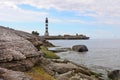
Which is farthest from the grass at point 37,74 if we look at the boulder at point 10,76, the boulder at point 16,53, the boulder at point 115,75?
the boulder at point 115,75

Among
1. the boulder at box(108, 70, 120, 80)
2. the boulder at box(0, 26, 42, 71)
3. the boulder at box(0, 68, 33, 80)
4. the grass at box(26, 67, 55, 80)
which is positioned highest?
the boulder at box(0, 26, 42, 71)

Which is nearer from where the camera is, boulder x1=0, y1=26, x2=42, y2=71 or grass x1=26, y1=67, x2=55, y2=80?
boulder x1=0, y1=26, x2=42, y2=71

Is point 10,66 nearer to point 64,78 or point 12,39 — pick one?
point 12,39

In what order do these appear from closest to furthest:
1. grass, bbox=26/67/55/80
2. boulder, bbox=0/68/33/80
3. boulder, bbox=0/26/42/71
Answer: boulder, bbox=0/68/33/80 → boulder, bbox=0/26/42/71 → grass, bbox=26/67/55/80

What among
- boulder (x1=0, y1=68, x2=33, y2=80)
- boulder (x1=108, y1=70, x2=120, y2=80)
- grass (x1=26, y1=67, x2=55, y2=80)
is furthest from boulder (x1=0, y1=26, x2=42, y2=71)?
boulder (x1=108, y1=70, x2=120, y2=80)

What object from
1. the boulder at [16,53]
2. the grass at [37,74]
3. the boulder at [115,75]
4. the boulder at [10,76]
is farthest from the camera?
the boulder at [115,75]

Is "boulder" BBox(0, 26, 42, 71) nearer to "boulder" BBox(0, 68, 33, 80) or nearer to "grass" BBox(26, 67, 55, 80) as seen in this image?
"grass" BBox(26, 67, 55, 80)

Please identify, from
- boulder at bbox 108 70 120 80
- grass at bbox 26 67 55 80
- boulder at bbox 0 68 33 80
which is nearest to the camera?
boulder at bbox 0 68 33 80

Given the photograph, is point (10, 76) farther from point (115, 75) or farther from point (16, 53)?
point (115, 75)

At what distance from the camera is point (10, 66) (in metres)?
12.1

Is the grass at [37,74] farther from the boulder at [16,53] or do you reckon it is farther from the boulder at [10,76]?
the boulder at [10,76]

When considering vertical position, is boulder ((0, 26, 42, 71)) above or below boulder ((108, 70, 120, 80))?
above

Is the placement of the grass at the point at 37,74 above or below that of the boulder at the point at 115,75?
above

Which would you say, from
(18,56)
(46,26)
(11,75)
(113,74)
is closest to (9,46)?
(18,56)
